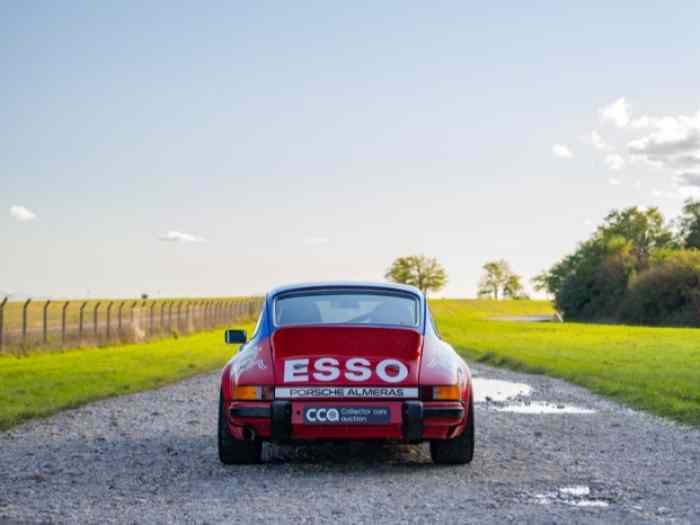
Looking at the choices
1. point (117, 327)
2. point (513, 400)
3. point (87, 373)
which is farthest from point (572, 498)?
point (117, 327)

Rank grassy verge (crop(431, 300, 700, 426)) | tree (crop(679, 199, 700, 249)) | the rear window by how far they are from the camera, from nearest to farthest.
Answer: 1. the rear window
2. grassy verge (crop(431, 300, 700, 426))
3. tree (crop(679, 199, 700, 249))

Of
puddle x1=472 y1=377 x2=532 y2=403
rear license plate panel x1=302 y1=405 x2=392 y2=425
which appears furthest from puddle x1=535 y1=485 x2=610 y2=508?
puddle x1=472 y1=377 x2=532 y2=403

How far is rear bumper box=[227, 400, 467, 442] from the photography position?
25.7 feet

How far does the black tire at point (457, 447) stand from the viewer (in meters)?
8.41

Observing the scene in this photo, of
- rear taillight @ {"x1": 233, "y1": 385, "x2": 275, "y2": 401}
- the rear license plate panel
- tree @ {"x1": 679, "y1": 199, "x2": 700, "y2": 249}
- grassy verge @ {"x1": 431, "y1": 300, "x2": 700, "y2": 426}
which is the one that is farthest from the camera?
tree @ {"x1": 679, "y1": 199, "x2": 700, "y2": 249}

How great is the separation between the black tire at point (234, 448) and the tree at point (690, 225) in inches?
3480

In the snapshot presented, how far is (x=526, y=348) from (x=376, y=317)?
24.6 m

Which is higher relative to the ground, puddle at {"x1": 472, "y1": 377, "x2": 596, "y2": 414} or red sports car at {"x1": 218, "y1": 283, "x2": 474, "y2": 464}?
red sports car at {"x1": 218, "y1": 283, "x2": 474, "y2": 464}

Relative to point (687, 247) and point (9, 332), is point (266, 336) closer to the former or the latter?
point (9, 332)

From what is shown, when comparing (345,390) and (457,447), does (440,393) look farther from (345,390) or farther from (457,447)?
(345,390)

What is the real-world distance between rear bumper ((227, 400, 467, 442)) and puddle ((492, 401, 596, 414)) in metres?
5.81

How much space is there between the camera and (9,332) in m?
31.0

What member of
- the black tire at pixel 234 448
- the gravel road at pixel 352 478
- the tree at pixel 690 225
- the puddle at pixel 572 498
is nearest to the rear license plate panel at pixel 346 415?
the gravel road at pixel 352 478

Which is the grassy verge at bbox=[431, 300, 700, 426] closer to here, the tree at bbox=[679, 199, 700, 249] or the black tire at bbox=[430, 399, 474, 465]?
the black tire at bbox=[430, 399, 474, 465]
